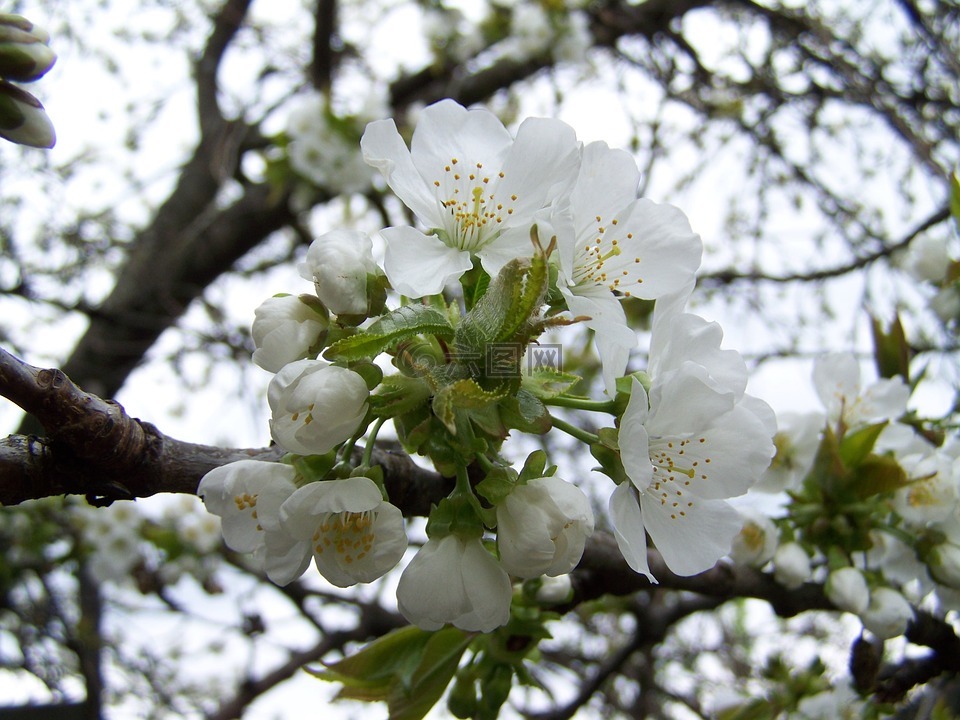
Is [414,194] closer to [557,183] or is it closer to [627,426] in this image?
[557,183]

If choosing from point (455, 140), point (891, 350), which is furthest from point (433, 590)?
point (891, 350)

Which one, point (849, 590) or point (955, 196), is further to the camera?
point (955, 196)

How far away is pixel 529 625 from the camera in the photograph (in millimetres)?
976

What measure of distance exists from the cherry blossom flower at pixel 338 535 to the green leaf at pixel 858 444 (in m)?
0.80

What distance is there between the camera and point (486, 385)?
2.27ft

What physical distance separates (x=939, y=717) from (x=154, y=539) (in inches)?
85.4

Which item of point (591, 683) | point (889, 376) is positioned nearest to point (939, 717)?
point (889, 376)

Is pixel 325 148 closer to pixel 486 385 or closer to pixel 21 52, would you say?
pixel 21 52

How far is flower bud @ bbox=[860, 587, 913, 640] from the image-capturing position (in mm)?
1107

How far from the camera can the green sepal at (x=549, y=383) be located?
0.74m

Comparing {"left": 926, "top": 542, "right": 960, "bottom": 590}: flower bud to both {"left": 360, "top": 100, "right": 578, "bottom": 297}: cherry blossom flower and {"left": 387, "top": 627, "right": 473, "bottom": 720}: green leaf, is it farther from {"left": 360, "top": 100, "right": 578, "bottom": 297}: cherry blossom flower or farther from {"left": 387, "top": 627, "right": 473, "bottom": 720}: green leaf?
{"left": 360, "top": 100, "right": 578, "bottom": 297}: cherry blossom flower

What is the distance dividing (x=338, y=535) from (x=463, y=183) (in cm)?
40

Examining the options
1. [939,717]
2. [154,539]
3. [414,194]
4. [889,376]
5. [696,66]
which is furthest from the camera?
[696,66]

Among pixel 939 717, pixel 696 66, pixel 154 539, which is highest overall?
pixel 696 66
